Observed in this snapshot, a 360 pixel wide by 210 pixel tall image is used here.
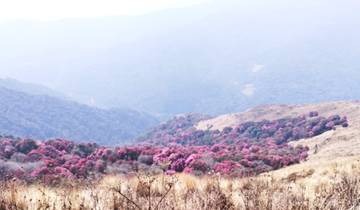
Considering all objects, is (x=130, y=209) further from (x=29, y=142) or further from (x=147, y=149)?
(x=29, y=142)

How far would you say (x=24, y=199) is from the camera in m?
8.23

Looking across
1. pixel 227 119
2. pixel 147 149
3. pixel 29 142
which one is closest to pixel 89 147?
pixel 29 142

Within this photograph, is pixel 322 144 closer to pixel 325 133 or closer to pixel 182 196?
pixel 325 133

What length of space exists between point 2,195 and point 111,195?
1473 mm

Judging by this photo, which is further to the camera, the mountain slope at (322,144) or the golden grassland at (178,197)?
the mountain slope at (322,144)

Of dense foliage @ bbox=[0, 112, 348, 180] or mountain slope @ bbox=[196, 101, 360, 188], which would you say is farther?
dense foliage @ bbox=[0, 112, 348, 180]

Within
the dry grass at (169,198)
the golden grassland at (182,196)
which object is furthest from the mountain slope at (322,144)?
the dry grass at (169,198)

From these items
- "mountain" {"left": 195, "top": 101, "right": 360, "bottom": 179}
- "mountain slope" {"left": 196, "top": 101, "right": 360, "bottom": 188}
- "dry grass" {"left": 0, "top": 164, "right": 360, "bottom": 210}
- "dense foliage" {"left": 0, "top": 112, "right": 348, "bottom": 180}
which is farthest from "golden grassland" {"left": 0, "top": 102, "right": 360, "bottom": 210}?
"dense foliage" {"left": 0, "top": 112, "right": 348, "bottom": 180}

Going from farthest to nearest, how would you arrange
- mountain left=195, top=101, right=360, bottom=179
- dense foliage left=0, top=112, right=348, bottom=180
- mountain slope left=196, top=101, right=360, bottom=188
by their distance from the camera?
dense foliage left=0, top=112, right=348, bottom=180
mountain left=195, top=101, right=360, bottom=179
mountain slope left=196, top=101, right=360, bottom=188

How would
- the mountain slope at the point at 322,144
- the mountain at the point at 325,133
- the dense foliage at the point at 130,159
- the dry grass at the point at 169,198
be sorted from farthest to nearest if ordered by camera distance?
the dense foliage at the point at 130,159, the mountain at the point at 325,133, the mountain slope at the point at 322,144, the dry grass at the point at 169,198

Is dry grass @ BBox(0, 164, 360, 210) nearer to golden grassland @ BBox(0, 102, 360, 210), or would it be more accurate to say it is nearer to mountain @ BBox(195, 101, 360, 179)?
golden grassland @ BBox(0, 102, 360, 210)

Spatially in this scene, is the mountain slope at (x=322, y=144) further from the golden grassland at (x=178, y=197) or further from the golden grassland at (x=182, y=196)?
the golden grassland at (x=178, y=197)

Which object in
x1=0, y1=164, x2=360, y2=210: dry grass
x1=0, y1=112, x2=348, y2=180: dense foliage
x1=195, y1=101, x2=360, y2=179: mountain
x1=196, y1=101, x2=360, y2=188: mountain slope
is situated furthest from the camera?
x1=0, y1=112, x2=348, y2=180: dense foliage

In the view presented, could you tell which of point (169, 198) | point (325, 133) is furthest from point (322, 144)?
point (169, 198)
